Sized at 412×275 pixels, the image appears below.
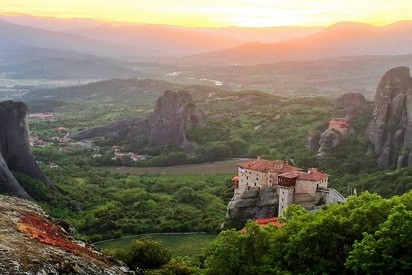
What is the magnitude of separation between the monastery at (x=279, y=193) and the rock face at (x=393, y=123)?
77.3 ft

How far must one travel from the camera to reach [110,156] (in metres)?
105

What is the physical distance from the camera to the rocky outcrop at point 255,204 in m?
50.6

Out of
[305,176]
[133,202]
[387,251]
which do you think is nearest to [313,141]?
[133,202]

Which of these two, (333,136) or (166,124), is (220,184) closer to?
(333,136)

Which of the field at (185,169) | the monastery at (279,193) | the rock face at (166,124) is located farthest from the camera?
the rock face at (166,124)

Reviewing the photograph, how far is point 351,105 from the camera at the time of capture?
403 feet

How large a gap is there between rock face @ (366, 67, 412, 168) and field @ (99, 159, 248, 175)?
23571 mm

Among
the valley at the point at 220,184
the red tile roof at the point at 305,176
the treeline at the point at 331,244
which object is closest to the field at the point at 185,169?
the valley at the point at 220,184

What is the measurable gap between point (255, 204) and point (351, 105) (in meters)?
76.9

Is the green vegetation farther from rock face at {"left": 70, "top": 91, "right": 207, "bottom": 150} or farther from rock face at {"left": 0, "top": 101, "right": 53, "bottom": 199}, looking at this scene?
rock face at {"left": 70, "top": 91, "right": 207, "bottom": 150}

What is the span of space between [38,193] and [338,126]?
161 feet

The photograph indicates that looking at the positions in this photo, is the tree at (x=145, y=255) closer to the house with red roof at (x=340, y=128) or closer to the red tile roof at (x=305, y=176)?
the red tile roof at (x=305, y=176)

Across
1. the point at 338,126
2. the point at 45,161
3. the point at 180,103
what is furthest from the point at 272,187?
the point at 180,103

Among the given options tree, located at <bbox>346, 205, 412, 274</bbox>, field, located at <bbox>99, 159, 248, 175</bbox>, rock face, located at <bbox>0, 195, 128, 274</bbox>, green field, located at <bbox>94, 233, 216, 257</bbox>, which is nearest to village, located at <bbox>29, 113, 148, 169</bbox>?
field, located at <bbox>99, 159, 248, 175</bbox>
